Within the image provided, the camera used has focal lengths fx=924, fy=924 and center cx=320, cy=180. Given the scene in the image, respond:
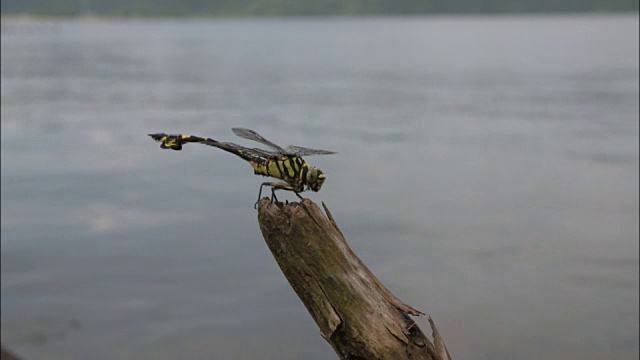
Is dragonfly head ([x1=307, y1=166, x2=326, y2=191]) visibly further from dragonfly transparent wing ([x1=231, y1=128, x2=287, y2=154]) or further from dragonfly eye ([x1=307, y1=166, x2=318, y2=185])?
dragonfly transparent wing ([x1=231, y1=128, x2=287, y2=154])

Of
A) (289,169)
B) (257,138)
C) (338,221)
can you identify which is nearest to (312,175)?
(289,169)

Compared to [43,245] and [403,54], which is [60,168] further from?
[403,54]

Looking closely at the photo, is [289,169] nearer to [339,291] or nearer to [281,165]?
[281,165]

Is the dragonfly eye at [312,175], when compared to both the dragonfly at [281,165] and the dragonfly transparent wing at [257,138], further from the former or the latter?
the dragonfly transparent wing at [257,138]

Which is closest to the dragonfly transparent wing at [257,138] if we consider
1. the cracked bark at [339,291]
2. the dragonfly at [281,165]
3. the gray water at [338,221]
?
the dragonfly at [281,165]

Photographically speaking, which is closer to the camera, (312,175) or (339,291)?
(339,291)
